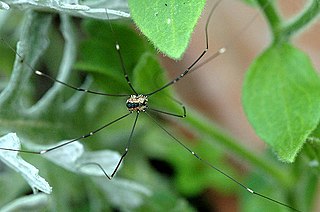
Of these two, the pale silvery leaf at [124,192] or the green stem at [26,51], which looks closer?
the green stem at [26,51]

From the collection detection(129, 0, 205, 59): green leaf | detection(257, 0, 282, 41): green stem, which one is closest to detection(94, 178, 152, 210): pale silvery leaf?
detection(257, 0, 282, 41): green stem

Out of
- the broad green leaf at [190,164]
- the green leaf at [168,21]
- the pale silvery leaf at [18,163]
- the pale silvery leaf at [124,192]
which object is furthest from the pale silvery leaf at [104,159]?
the broad green leaf at [190,164]

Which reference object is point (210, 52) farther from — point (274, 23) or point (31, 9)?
point (31, 9)

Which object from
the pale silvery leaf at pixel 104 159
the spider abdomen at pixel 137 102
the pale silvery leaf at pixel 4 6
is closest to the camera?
the pale silvery leaf at pixel 4 6

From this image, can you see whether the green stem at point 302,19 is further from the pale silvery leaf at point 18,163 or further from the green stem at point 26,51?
the pale silvery leaf at point 18,163

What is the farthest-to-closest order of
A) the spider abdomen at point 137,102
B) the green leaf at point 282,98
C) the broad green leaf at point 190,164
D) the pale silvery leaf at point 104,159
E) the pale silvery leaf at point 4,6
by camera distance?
the broad green leaf at point 190,164 → the spider abdomen at point 137,102 → the pale silvery leaf at point 104,159 → the green leaf at point 282,98 → the pale silvery leaf at point 4,6

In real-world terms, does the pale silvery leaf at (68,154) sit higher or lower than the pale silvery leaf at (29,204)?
higher
